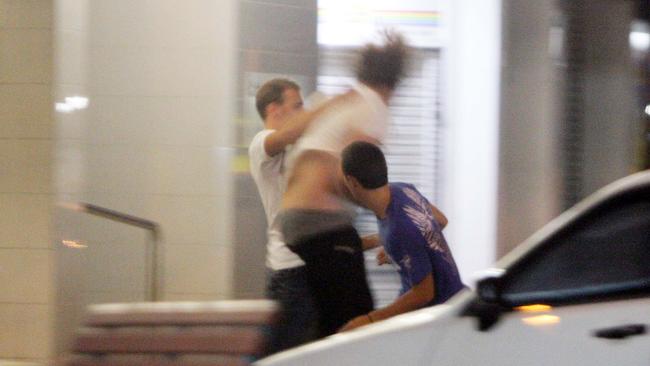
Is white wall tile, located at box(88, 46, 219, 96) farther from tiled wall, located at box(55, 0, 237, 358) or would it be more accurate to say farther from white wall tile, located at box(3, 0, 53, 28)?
white wall tile, located at box(3, 0, 53, 28)

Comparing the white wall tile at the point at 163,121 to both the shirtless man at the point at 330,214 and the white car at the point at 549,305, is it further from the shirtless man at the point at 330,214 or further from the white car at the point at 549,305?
the white car at the point at 549,305

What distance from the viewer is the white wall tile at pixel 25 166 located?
7.53 meters

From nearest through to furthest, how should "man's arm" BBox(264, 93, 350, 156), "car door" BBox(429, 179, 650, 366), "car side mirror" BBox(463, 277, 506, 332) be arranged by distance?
"car door" BBox(429, 179, 650, 366)
"car side mirror" BBox(463, 277, 506, 332)
"man's arm" BBox(264, 93, 350, 156)

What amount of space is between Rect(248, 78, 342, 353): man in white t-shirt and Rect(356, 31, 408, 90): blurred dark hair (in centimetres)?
25

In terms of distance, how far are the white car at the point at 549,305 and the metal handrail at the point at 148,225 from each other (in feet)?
11.9

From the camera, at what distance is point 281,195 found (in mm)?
6492

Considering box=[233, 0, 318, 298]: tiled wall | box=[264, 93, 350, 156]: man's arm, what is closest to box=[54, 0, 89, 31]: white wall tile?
box=[233, 0, 318, 298]: tiled wall

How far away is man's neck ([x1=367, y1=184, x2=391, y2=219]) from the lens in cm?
560

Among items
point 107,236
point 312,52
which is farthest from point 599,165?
point 107,236

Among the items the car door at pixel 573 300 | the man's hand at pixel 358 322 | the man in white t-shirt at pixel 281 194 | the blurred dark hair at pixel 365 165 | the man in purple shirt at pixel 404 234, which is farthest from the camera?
the man in white t-shirt at pixel 281 194

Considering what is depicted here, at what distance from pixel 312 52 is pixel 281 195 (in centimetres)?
184

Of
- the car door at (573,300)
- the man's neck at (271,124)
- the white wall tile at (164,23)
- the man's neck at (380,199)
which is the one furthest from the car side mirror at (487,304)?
the white wall tile at (164,23)

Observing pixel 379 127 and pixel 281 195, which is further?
pixel 281 195

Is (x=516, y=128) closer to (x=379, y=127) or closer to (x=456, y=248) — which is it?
(x=456, y=248)
